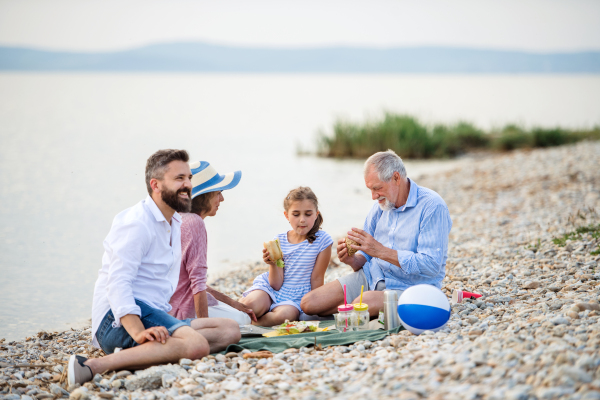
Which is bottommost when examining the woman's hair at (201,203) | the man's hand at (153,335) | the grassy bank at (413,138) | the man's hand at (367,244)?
the man's hand at (153,335)

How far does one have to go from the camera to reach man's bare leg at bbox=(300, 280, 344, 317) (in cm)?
534

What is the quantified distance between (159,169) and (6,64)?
19051 cm

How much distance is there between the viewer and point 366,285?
18.2 ft

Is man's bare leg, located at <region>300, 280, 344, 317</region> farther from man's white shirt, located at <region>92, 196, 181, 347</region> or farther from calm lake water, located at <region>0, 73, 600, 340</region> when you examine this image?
calm lake water, located at <region>0, 73, 600, 340</region>

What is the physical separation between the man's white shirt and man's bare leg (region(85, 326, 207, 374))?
250 mm

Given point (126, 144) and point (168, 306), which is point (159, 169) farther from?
point (126, 144)

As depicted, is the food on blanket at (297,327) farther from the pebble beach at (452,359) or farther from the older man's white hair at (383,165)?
the older man's white hair at (383,165)

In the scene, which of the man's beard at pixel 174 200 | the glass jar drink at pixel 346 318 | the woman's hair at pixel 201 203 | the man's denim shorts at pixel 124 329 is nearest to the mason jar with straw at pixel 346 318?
the glass jar drink at pixel 346 318

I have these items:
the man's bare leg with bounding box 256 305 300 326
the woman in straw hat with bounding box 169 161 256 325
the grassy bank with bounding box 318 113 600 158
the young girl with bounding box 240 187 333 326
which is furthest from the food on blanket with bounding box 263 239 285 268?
the grassy bank with bounding box 318 113 600 158

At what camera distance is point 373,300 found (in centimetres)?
512

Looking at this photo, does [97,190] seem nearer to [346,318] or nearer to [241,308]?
[241,308]

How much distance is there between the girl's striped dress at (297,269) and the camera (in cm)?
553

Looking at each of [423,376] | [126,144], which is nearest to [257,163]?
[126,144]

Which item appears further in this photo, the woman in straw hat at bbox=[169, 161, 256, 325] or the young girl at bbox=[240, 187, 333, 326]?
the young girl at bbox=[240, 187, 333, 326]
